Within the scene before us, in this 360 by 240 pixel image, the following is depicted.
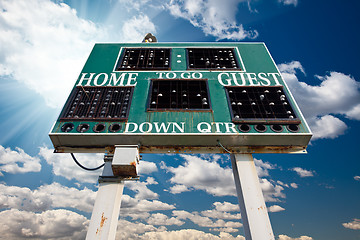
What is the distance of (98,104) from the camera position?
1073 cm

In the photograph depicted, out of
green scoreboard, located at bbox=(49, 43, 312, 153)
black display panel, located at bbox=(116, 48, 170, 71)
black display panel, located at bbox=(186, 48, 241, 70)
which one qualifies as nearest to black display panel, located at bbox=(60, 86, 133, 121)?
green scoreboard, located at bbox=(49, 43, 312, 153)

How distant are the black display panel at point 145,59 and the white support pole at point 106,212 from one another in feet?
23.9

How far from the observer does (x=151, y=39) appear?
63.7 feet

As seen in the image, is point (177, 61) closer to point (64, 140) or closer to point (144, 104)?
point (144, 104)

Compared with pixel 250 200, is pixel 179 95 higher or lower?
higher

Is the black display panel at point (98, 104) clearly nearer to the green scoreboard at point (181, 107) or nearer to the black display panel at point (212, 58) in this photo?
the green scoreboard at point (181, 107)

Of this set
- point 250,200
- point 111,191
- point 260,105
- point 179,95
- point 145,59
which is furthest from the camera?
point 145,59

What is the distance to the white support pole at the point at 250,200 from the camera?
7762 millimetres

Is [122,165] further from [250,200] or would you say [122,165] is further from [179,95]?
[250,200]

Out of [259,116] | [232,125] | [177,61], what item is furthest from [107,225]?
[177,61]

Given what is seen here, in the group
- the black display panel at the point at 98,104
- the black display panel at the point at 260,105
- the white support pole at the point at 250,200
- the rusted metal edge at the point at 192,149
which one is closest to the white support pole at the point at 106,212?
the rusted metal edge at the point at 192,149

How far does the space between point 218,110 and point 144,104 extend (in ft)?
12.7

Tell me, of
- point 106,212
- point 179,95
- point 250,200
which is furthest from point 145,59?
point 250,200

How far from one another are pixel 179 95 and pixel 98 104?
4351 millimetres
